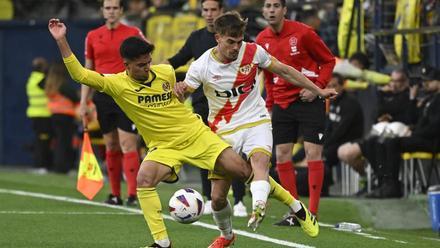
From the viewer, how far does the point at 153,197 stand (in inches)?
395

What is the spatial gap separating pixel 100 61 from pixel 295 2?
5.51 meters

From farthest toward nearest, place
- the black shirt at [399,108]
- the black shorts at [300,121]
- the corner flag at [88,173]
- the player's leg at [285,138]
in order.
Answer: the black shirt at [399,108] < the corner flag at [88,173] < the player's leg at [285,138] < the black shorts at [300,121]

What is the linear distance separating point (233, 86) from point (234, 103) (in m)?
0.15

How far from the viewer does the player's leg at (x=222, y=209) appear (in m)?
10.3

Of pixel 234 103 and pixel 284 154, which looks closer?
pixel 234 103

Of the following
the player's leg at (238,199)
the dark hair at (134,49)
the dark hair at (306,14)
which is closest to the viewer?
the dark hair at (134,49)

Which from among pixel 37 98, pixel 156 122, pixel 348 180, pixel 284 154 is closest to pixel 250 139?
pixel 156 122

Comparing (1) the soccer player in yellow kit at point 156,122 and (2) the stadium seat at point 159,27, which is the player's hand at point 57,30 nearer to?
(1) the soccer player in yellow kit at point 156,122

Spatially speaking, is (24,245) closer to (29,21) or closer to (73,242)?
(73,242)

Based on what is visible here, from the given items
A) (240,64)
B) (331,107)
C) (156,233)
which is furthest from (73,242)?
(331,107)

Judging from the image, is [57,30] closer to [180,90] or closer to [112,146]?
[180,90]

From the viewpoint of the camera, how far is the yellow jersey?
10.3 metres

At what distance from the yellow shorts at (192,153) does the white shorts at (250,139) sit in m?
0.21

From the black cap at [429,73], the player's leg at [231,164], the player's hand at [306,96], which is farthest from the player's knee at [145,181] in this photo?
the black cap at [429,73]
